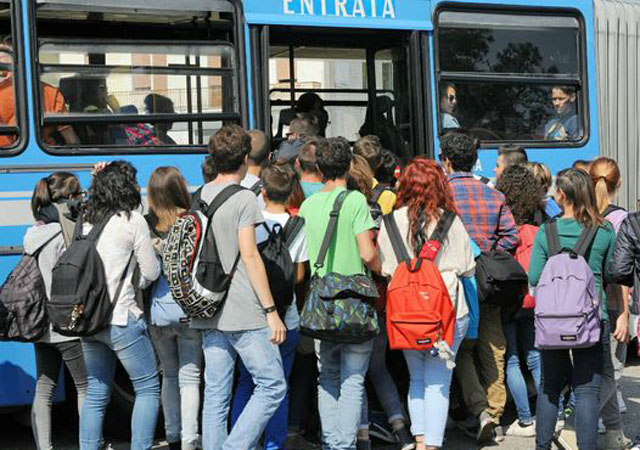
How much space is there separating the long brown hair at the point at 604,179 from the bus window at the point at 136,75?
97.7 inches

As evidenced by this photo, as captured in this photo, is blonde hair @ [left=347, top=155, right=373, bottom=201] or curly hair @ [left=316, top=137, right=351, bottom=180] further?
blonde hair @ [left=347, top=155, right=373, bottom=201]

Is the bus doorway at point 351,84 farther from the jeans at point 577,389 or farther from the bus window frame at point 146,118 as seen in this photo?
the jeans at point 577,389

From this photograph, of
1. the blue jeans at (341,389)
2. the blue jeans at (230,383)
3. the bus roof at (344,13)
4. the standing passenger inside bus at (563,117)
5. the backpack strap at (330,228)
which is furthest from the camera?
the standing passenger inside bus at (563,117)

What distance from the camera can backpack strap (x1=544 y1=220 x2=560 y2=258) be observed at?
6.17m

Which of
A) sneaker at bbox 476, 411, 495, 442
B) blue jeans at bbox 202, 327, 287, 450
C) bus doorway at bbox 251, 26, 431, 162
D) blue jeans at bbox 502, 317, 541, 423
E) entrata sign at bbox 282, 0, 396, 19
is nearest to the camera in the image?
blue jeans at bbox 202, 327, 287, 450

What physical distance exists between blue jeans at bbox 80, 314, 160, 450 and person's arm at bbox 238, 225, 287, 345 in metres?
0.79

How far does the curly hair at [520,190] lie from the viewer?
709 centimetres

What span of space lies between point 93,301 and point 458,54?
3820mm

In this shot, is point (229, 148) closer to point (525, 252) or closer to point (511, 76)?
point (525, 252)

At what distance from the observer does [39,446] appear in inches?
253

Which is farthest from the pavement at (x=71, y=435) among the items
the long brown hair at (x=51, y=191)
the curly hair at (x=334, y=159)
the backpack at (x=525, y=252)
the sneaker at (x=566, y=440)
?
the curly hair at (x=334, y=159)

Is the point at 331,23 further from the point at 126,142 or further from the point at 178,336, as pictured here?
the point at 178,336

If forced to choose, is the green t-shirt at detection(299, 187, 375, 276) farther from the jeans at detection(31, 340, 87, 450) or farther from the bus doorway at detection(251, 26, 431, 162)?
the bus doorway at detection(251, 26, 431, 162)

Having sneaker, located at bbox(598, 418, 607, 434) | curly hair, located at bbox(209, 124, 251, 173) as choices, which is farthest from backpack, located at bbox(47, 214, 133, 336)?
sneaker, located at bbox(598, 418, 607, 434)
